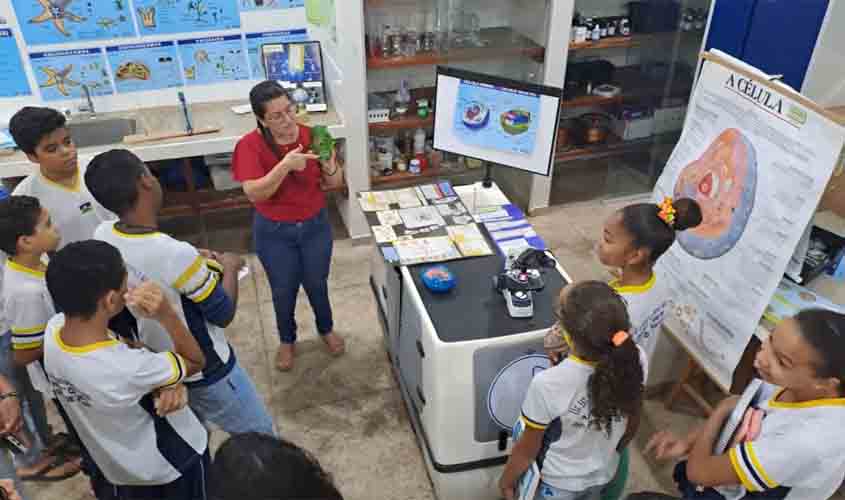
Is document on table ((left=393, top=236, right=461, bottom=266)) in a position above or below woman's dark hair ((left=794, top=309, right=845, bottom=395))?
below

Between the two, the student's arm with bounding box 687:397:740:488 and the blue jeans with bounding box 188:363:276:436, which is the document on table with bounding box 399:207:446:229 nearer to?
the blue jeans with bounding box 188:363:276:436

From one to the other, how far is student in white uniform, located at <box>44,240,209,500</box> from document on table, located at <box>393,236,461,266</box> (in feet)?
2.81

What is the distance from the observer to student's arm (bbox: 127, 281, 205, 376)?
5.41 ft

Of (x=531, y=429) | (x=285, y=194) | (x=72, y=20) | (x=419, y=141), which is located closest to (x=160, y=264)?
(x=285, y=194)

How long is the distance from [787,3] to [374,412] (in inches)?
123

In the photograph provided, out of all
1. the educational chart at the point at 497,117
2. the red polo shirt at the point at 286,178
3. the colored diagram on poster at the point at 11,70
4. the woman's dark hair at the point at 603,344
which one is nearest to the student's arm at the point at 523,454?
the woman's dark hair at the point at 603,344

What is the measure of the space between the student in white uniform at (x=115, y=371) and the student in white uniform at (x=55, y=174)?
33.0 inches

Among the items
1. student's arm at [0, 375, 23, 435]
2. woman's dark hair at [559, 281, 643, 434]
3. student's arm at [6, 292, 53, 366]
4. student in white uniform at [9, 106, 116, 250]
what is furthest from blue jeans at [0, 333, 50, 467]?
woman's dark hair at [559, 281, 643, 434]

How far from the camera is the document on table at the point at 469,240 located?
2.47 meters

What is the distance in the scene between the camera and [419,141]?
4195 millimetres

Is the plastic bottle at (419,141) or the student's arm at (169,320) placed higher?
the student's arm at (169,320)

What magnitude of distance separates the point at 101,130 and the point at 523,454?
339 centimetres

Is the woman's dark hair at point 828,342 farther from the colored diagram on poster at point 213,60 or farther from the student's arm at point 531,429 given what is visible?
the colored diagram on poster at point 213,60

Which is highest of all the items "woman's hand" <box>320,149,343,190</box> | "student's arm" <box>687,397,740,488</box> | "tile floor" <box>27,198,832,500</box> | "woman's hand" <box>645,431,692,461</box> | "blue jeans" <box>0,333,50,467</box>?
"woman's hand" <box>320,149,343,190</box>
